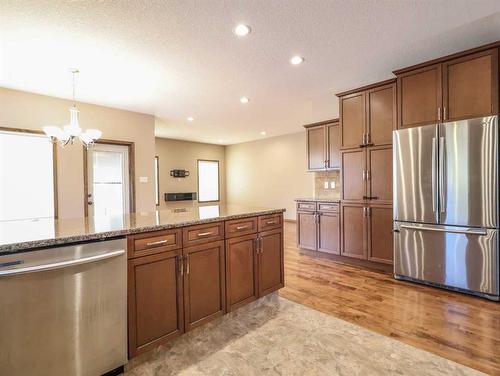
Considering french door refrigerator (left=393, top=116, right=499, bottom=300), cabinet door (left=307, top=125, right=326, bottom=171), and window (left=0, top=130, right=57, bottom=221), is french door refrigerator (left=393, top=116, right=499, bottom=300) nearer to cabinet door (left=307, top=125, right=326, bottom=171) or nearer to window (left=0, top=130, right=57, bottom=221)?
cabinet door (left=307, top=125, right=326, bottom=171)

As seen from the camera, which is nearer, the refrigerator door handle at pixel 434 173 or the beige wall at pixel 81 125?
the refrigerator door handle at pixel 434 173

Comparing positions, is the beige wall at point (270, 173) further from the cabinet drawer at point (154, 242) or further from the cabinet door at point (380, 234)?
the cabinet drawer at point (154, 242)

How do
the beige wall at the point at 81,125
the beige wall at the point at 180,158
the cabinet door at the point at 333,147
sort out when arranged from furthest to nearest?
the beige wall at the point at 180,158 < the cabinet door at the point at 333,147 < the beige wall at the point at 81,125

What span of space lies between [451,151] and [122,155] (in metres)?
4.97

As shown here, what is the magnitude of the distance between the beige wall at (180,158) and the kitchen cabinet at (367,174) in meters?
5.71

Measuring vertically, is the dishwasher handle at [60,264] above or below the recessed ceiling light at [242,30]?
below

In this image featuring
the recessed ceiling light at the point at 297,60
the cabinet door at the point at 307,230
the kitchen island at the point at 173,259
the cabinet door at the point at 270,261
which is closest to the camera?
the kitchen island at the point at 173,259

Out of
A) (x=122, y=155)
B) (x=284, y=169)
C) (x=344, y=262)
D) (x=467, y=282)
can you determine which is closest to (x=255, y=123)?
(x=284, y=169)

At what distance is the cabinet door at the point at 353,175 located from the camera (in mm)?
3623

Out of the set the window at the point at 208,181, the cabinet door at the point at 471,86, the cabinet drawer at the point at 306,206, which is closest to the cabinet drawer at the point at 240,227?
the cabinet drawer at the point at 306,206

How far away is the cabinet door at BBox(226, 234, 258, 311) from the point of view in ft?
7.28

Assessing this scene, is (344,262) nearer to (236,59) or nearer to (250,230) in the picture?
(250,230)

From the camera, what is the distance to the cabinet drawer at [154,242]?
1671 mm

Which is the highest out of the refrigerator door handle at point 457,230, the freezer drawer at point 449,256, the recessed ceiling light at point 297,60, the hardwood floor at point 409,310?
the recessed ceiling light at point 297,60
